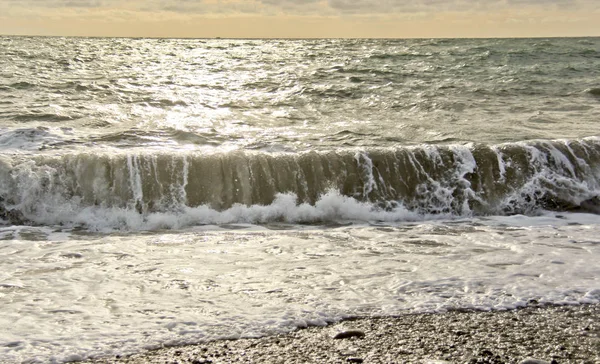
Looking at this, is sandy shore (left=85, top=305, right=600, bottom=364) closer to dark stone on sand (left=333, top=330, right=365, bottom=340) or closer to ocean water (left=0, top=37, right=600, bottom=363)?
dark stone on sand (left=333, top=330, right=365, bottom=340)

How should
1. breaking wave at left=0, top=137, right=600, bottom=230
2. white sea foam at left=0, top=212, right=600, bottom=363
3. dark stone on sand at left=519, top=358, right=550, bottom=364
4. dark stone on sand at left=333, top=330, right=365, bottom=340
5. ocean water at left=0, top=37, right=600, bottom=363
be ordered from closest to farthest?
dark stone on sand at left=519, top=358, right=550, bottom=364 < dark stone on sand at left=333, top=330, right=365, bottom=340 < white sea foam at left=0, top=212, right=600, bottom=363 < ocean water at left=0, top=37, right=600, bottom=363 < breaking wave at left=0, top=137, right=600, bottom=230

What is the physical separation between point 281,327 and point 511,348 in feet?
5.17

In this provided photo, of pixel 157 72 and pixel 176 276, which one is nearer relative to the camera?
pixel 176 276

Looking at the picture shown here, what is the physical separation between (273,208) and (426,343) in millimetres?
4727

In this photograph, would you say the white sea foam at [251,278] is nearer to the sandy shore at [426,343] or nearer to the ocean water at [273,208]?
the ocean water at [273,208]

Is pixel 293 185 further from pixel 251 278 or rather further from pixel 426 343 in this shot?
pixel 426 343

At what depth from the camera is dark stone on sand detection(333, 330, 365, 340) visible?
14.7 ft

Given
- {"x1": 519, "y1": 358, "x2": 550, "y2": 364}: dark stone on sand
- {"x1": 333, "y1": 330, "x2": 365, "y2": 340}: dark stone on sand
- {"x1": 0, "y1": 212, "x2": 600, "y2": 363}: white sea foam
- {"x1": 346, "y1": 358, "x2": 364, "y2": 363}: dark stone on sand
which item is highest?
{"x1": 519, "y1": 358, "x2": 550, "y2": 364}: dark stone on sand

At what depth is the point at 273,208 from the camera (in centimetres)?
888

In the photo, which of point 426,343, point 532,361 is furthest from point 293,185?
point 532,361

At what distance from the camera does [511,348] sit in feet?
13.9

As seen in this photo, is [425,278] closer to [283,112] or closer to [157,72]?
[283,112]

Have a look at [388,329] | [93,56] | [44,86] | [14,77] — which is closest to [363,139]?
[388,329]

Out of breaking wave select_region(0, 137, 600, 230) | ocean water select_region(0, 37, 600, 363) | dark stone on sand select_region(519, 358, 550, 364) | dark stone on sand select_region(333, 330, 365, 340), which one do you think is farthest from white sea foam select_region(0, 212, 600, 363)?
dark stone on sand select_region(519, 358, 550, 364)
